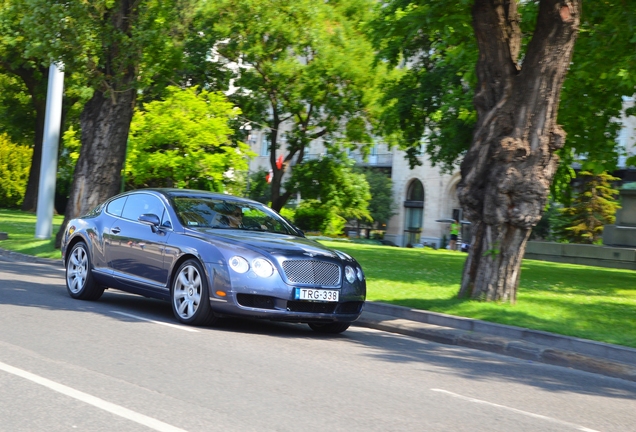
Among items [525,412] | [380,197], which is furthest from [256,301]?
[380,197]

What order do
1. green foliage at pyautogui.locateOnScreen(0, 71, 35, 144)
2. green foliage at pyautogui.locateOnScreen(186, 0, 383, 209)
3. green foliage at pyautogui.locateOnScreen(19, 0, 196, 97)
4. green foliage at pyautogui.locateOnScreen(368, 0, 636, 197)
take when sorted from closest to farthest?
green foliage at pyautogui.locateOnScreen(368, 0, 636, 197) → green foliage at pyautogui.locateOnScreen(19, 0, 196, 97) → green foliage at pyautogui.locateOnScreen(186, 0, 383, 209) → green foliage at pyautogui.locateOnScreen(0, 71, 35, 144)

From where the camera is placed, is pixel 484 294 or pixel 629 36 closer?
pixel 484 294

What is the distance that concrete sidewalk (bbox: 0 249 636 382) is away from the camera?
9.52m

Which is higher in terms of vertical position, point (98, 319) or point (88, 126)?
point (88, 126)

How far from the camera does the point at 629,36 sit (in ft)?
56.9

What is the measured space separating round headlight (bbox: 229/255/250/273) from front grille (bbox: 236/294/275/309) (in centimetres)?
27

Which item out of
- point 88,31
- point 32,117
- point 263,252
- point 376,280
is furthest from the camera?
point 32,117

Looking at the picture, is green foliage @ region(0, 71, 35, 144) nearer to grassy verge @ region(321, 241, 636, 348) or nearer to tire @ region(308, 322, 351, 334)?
grassy verge @ region(321, 241, 636, 348)

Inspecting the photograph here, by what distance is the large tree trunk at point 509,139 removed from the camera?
12328 millimetres

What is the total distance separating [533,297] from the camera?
1471 centimetres

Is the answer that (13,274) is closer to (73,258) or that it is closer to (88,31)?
(73,258)

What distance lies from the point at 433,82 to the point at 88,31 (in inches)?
478

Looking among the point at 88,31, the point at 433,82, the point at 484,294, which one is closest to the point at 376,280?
the point at 484,294

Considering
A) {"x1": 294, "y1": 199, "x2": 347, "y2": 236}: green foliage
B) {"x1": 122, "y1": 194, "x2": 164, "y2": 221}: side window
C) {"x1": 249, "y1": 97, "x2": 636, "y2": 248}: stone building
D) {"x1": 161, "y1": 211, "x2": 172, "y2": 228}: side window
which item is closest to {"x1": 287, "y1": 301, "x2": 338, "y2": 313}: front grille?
{"x1": 161, "y1": 211, "x2": 172, "y2": 228}: side window
